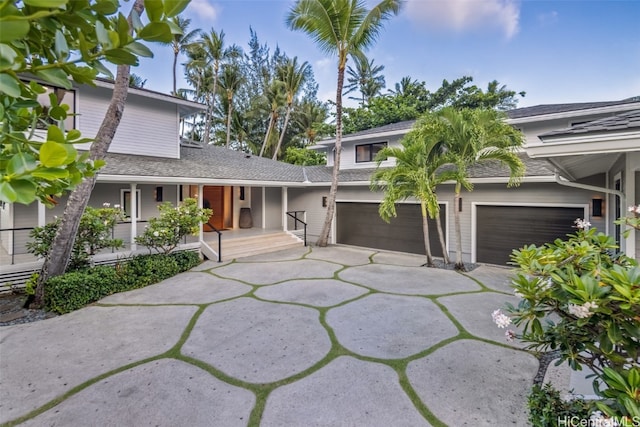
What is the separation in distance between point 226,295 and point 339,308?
2.54 metres

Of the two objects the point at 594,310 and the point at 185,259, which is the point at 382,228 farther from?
the point at 594,310

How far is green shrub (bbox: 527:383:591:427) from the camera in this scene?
217 centimetres

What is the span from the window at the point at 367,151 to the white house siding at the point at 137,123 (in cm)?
754

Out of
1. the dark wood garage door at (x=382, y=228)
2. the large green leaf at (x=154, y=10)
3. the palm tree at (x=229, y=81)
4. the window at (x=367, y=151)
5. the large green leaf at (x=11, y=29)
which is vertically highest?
the palm tree at (x=229, y=81)

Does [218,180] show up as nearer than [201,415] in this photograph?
No

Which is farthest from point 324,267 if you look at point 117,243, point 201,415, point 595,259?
point 595,259

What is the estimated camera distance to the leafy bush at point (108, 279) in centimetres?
567

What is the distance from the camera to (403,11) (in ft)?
32.1

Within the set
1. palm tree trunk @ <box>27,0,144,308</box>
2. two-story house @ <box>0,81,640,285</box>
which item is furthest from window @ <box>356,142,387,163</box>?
palm tree trunk @ <box>27,0,144,308</box>

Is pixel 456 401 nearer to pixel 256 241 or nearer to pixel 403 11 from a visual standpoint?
pixel 256 241

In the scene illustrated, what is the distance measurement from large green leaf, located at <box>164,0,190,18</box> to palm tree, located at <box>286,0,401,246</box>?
408 inches

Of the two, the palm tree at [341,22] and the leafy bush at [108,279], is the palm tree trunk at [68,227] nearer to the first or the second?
the leafy bush at [108,279]

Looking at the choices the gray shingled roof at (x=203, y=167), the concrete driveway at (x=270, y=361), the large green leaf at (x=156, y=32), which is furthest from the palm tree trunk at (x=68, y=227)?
the large green leaf at (x=156, y=32)

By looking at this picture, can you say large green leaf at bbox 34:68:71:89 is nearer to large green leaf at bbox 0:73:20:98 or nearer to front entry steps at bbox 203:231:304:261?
large green leaf at bbox 0:73:20:98
